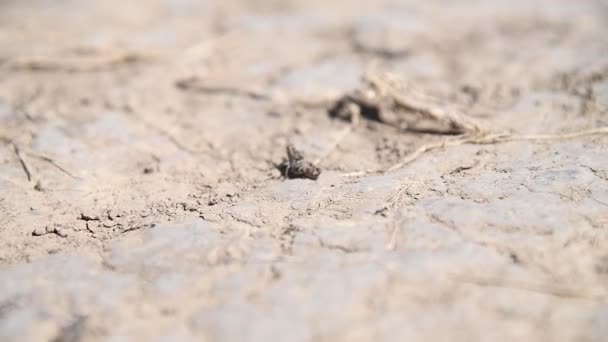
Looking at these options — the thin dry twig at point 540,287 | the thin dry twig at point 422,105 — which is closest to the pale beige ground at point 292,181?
the thin dry twig at point 540,287

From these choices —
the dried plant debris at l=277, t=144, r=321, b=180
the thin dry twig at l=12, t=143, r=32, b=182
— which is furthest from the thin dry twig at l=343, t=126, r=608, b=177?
the thin dry twig at l=12, t=143, r=32, b=182

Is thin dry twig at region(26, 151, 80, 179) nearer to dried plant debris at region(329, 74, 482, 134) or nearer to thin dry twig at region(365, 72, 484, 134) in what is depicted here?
dried plant debris at region(329, 74, 482, 134)

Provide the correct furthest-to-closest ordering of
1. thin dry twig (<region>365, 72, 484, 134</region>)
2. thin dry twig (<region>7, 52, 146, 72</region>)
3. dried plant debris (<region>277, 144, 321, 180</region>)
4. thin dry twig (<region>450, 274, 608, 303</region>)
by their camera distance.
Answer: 1. thin dry twig (<region>7, 52, 146, 72</region>)
2. thin dry twig (<region>365, 72, 484, 134</region>)
3. dried plant debris (<region>277, 144, 321, 180</region>)
4. thin dry twig (<region>450, 274, 608, 303</region>)

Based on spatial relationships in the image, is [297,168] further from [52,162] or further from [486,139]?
[52,162]

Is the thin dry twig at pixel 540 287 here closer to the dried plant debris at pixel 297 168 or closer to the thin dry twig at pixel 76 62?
the dried plant debris at pixel 297 168

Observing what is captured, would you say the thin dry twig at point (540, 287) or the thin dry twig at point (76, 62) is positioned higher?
the thin dry twig at point (76, 62)

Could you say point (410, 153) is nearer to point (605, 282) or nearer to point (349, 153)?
point (349, 153)
